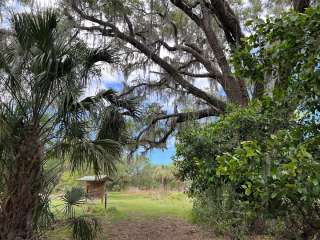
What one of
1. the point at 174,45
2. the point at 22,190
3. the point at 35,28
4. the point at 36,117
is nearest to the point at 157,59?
the point at 174,45

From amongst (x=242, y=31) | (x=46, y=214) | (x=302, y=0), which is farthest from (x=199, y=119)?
(x=46, y=214)

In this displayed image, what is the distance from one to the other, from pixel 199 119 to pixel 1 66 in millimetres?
5689

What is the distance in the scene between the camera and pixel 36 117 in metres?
4.80

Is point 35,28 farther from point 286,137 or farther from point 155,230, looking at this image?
point 155,230

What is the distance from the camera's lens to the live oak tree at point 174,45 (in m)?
8.35

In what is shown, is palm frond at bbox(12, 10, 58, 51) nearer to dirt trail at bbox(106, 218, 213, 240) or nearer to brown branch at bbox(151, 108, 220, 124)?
dirt trail at bbox(106, 218, 213, 240)

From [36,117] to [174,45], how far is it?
5986mm

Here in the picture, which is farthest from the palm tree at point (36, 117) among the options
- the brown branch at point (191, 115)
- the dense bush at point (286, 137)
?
the brown branch at point (191, 115)

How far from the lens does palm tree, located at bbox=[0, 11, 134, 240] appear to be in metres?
4.68

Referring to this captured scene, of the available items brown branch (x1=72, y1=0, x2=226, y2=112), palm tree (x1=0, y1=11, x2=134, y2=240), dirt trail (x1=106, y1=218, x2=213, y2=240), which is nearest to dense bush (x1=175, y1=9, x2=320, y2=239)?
palm tree (x1=0, y1=11, x2=134, y2=240)

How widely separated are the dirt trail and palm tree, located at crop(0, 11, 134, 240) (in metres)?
3.32

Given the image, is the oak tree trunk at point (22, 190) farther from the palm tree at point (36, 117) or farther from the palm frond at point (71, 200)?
the palm frond at point (71, 200)

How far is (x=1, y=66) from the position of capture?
187 inches

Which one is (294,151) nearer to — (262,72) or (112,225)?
(262,72)
